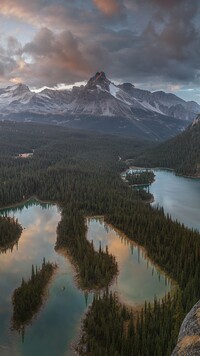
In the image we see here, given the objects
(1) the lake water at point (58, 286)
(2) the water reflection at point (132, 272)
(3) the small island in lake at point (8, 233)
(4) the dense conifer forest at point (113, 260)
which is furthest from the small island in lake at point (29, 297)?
(3) the small island in lake at point (8, 233)


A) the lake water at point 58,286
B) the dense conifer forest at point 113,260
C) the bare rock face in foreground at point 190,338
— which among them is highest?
the bare rock face in foreground at point 190,338

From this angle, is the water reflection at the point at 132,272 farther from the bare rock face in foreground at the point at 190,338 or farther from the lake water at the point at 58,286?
the bare rock face in foreground at the point at 190,338

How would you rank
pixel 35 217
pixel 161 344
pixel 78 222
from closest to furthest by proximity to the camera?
pixel 161 344
pixel 78 222
pixel 35 217

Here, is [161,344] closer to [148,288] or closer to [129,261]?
[148,288]

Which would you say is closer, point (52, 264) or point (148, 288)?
point (148, 288)

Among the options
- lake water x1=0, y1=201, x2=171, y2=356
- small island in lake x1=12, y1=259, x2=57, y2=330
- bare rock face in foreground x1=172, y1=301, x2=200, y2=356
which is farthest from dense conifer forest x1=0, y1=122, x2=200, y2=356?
bare rock face in foreground x1=172, y1=301, x2=200, y2=356

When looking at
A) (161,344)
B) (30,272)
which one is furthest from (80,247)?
(161,344)

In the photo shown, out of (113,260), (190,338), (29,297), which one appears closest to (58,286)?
(29,297)

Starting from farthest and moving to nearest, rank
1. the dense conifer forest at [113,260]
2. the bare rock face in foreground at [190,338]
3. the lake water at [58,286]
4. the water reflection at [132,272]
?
the water reflection at [132,272], the lake water at [58,286], the dense conifer forest at [113,260], the bare rock face in foreground at [190,338]
